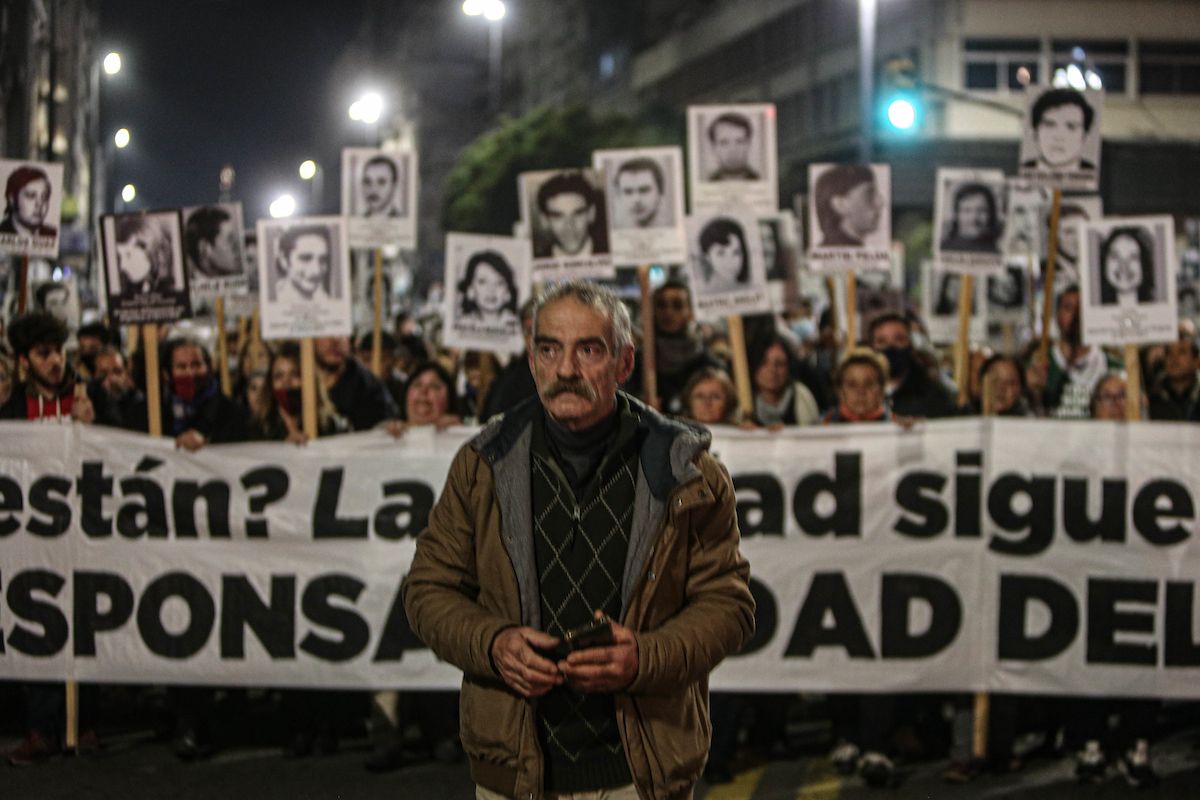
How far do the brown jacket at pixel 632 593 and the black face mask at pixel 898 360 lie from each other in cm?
567

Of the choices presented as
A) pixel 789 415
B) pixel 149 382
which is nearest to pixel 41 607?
pixel 149 382

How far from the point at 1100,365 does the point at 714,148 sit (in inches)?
104

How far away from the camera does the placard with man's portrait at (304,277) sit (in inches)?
327

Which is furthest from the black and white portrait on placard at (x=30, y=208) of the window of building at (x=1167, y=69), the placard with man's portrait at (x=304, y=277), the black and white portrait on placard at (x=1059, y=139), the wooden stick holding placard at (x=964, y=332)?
the window of building at (x=1167, y=69)

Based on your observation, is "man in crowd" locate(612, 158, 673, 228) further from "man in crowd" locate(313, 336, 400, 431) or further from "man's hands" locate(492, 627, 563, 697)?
"man's hands" locate(492, 627, 563, 697)

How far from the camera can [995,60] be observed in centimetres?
4141

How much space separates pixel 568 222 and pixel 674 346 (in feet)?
2.92

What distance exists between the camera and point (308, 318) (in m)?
8.30

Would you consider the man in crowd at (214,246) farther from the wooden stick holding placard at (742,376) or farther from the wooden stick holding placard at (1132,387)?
the wooden stick holding placard at (1132,387)

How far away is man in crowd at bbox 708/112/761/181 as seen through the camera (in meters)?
9.42

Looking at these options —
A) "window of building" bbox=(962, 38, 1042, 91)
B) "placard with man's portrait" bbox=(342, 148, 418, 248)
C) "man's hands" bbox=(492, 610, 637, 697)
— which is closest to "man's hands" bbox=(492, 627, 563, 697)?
"man's hands" bbox=(492, 610, 637, 697)

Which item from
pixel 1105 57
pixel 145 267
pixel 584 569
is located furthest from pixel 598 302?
pixel 1105 57

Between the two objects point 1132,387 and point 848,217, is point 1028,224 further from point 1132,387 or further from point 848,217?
point 1132,387

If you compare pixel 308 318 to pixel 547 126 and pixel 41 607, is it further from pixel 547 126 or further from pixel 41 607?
pixel 547 126
